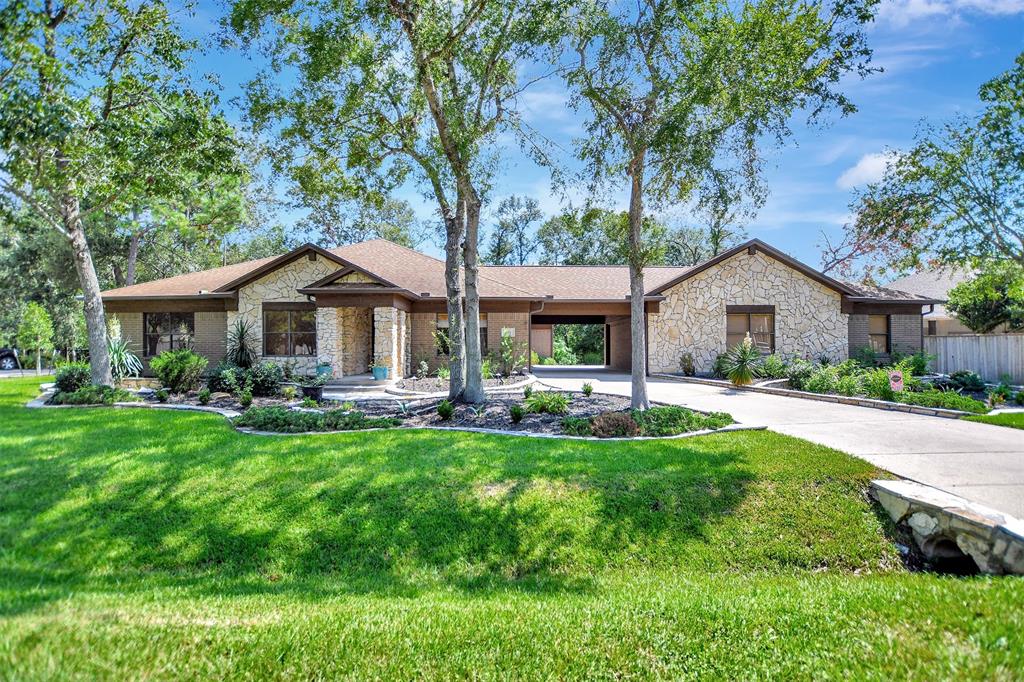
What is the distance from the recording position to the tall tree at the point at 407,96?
8.98 meters

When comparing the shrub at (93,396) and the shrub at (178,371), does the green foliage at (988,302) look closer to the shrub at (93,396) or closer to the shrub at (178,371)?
the shrub at (178,371)

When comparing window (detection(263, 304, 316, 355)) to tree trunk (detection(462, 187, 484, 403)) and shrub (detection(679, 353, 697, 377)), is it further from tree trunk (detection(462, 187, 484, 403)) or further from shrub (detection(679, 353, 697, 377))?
shrub (detection(679, 353, 697, 377))

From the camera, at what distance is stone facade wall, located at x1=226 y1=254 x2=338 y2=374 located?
18.1 metres

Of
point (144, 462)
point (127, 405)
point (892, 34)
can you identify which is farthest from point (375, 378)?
point (892, 34)

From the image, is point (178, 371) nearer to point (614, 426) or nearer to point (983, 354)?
point (614, 426)

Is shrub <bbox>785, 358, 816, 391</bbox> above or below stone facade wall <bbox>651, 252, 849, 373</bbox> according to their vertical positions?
below

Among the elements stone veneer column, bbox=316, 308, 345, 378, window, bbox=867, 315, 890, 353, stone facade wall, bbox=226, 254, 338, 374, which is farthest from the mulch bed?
window, bbox=867, 315, 890, 353

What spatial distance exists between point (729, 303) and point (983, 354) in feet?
25.3

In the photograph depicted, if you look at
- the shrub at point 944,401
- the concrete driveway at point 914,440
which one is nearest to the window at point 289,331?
the concrete driveway at point 914,440

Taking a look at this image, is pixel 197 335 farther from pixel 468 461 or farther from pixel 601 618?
pixel 601 618

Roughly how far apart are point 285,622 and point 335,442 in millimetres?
4555

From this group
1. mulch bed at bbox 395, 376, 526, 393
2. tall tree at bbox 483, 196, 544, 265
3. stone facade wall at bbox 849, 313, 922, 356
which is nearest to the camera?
mulch bed at bbox 395, 376, 526, 393

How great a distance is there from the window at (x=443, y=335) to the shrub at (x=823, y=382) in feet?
33.8

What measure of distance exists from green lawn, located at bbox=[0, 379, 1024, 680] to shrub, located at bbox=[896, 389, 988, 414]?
5492mm
